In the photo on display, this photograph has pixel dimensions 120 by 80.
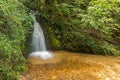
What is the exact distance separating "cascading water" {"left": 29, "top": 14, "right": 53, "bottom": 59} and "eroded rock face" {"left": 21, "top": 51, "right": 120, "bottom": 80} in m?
0.56

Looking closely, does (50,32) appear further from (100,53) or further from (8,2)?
(8,2)

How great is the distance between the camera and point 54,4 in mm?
10422

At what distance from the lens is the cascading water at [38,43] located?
940cm

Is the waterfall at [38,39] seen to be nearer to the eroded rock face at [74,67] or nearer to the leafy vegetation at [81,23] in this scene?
the leafy vegetation at [81,23]

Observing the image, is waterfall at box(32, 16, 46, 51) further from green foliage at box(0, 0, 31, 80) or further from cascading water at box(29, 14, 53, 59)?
green foliage at box(0, 0, 31, 80)

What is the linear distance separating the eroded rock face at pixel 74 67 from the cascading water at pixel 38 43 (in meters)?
0.56

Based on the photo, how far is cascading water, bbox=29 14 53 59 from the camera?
940cm

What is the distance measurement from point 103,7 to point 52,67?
4121 millimetres

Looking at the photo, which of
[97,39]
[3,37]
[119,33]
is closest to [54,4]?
[97,39]

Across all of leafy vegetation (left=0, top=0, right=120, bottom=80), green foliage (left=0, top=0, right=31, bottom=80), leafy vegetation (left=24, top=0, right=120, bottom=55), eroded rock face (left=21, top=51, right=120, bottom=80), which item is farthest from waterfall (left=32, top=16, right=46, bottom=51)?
green foliage (left=0, top=0, right=31, bottom=80)

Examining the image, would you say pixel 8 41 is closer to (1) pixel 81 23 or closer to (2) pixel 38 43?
(2) pixel 38 43

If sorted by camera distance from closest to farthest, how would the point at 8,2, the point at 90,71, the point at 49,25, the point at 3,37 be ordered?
the point at 3,37
the point at 8,2
the point at 90,71
the point at 49,25

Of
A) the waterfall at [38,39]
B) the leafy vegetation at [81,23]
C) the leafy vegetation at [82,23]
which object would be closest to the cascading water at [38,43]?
the waterfall at [38,39]

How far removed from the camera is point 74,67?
24.8ft
